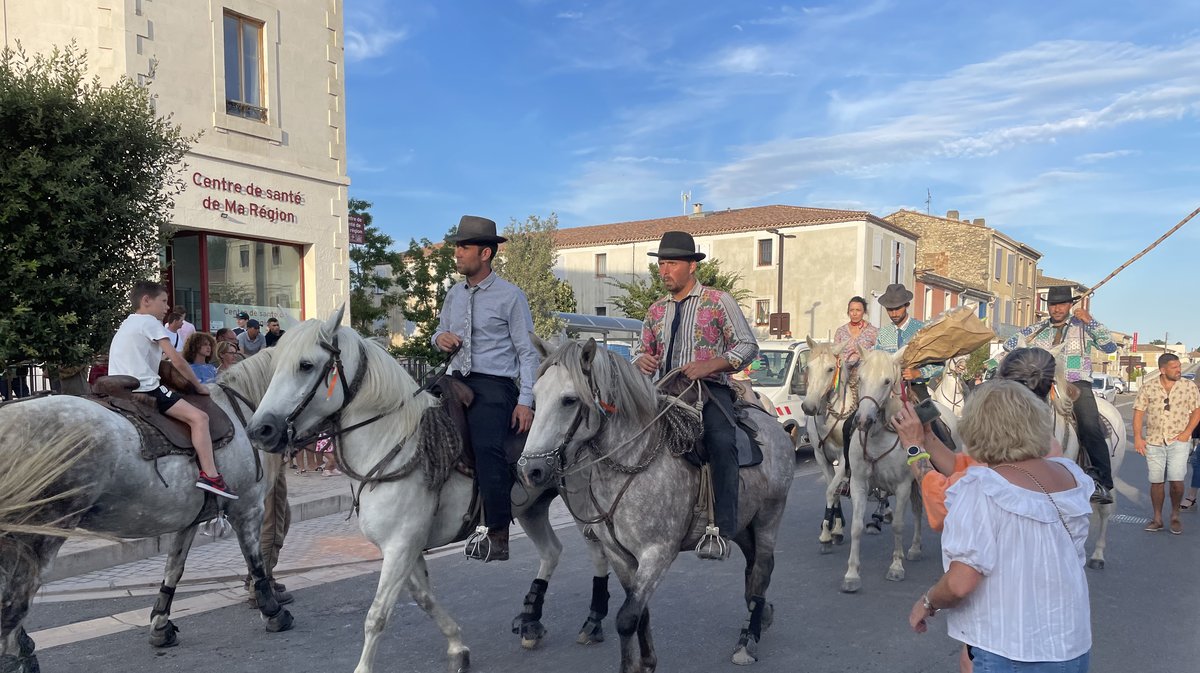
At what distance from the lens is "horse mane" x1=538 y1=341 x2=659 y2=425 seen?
11.4ft

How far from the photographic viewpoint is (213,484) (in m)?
4.36

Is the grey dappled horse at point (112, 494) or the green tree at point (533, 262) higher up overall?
the green tree at point (533, 262)

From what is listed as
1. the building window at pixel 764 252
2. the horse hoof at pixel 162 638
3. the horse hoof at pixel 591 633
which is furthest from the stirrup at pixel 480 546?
the building window at pixel 764 252

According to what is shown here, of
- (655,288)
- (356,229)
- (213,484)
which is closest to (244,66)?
(356,229)

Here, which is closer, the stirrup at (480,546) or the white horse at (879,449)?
the stirrup at (480,546)

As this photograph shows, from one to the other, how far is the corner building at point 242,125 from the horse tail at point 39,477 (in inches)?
333

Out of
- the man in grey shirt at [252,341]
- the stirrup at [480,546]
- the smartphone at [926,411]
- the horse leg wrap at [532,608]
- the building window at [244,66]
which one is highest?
the building window at [244,66]

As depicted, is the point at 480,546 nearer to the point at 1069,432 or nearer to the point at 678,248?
the point at 678,248

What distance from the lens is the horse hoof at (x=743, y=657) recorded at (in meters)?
4.26

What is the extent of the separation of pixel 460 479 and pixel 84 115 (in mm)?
6557

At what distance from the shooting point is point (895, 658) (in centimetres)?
435

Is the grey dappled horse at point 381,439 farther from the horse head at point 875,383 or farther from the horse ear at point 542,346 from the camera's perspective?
the horse head at point 875,383

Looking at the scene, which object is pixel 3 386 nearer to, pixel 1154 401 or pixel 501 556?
pixel 501 556

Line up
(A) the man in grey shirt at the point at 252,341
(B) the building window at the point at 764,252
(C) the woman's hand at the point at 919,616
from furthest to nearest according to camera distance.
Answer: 1. (B) the building window at the point at 764,252
2. (A) the man in grey shirt at the point at 252,341
3. (C) the woman's hand at the point at 919,616
